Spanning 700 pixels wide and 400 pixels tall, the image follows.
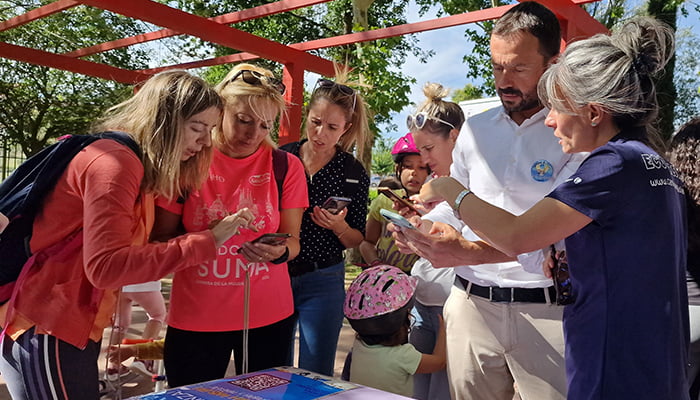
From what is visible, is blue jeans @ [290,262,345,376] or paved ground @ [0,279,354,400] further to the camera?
paved ground @ [0,279,354,400]

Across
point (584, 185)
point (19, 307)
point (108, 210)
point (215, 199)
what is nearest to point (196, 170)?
point (215, 199)

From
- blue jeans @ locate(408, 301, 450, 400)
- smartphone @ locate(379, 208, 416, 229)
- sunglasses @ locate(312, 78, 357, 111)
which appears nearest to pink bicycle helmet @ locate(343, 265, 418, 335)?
blue jeans @ locate(408, 301, 450, 400)

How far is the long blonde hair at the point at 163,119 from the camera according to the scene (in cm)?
179

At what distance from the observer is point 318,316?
2660 mm

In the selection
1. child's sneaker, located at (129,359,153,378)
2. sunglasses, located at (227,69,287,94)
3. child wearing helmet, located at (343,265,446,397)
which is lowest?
child's sneaker, located at (129,359,153,378)

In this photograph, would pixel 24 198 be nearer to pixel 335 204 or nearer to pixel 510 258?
pixel 335 204

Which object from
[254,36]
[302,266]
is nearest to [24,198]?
[302,266]

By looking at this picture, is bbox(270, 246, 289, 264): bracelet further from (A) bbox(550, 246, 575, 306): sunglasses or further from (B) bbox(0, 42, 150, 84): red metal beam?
(B) bbox(0, 42, 150, 84): red metal beam

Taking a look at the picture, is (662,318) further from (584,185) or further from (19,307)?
(19,307)

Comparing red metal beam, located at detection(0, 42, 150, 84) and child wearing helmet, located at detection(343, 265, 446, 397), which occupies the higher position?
red metal beam, located at detection(0, 42, 150, 84)

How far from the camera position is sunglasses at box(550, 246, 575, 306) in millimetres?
1502

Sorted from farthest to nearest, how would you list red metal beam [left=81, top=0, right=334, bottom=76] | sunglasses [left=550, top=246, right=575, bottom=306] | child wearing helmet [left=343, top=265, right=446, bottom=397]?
red metal beam [left=81, top=0, right=334, bottom=76]
child wearing helmet [left=343, top=265, right=446, bottom=397]
sunglasses [left=550, top=246, right=575, bottom=306]

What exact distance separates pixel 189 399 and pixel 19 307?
577 millimetres

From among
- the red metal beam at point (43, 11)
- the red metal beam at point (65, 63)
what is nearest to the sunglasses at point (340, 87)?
the red metal beam at point (43, 11)
